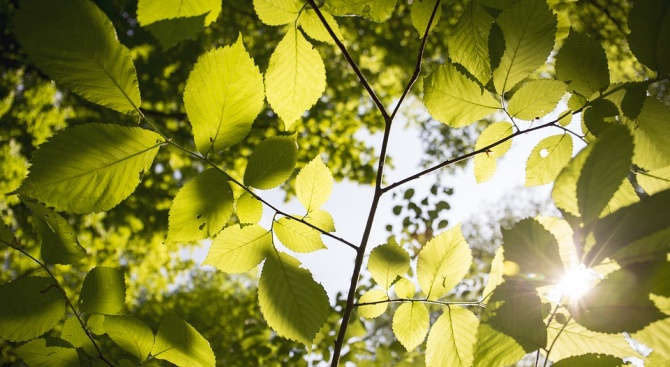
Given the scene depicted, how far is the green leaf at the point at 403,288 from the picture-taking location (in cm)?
93

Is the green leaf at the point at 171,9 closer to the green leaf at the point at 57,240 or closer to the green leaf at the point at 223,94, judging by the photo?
the green leaf at the point at 223,94

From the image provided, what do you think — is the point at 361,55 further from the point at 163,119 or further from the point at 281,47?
the point at 281,47

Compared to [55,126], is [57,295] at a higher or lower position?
lower

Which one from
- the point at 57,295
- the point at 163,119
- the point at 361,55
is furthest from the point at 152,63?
the point at 57,295

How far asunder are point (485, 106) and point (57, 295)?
801mm

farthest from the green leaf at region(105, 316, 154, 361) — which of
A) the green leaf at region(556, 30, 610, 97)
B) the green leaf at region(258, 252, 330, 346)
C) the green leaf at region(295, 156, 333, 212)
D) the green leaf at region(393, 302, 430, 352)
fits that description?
the green leaf at region(556, 30, 610, 97)

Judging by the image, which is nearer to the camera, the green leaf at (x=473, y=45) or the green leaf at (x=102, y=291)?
the green leaf at (x=473, y=45)

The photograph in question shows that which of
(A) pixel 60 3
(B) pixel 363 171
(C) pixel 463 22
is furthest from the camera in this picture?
(B) pixel 363 171

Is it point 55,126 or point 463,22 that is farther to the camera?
point 55,126

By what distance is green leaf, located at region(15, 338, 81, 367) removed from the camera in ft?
2.37

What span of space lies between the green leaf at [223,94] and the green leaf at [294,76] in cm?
10

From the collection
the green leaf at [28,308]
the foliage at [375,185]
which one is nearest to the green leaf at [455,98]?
the foliage at [375,185]

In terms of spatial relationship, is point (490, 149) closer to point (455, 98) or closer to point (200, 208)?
point (455, 98)

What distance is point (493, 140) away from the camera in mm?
841
